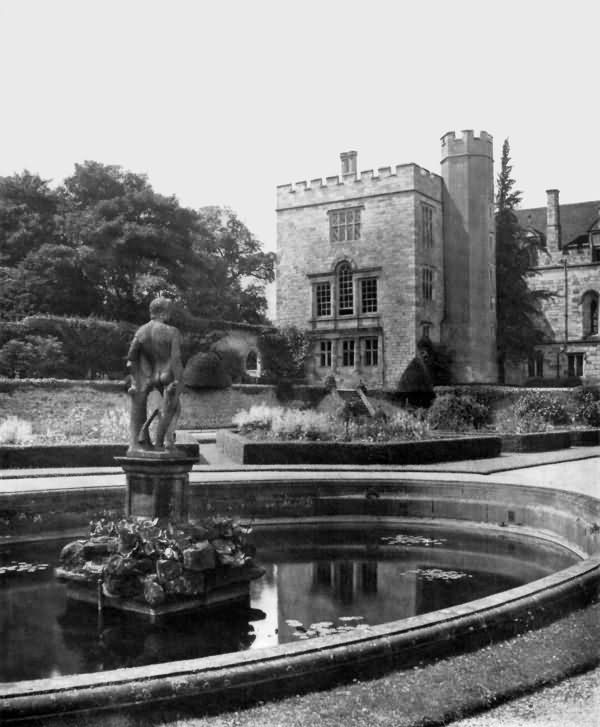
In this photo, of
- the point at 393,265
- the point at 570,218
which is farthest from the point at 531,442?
the point at 570,218

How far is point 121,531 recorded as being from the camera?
735cm

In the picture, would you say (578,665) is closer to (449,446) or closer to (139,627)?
(139,627)

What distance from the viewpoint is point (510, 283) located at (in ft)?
137

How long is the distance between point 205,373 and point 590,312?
84.3 feet

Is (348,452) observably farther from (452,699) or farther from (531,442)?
(452,699)

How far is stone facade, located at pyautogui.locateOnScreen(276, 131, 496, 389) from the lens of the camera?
3719cm

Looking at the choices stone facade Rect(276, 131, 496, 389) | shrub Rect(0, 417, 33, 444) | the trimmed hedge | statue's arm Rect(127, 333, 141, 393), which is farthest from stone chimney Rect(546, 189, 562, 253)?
statue's arm Rect(127, 333, 141, 393)

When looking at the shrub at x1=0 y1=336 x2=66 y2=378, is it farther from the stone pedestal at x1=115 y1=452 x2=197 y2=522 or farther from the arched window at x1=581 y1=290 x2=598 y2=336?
the arched window at x1=581 y1=290 x2=598 y2=336

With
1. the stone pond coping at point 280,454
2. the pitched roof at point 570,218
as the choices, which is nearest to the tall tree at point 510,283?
the pitched roof at point 570,218

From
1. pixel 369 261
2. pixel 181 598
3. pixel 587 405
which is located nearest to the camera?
pixel 181 598

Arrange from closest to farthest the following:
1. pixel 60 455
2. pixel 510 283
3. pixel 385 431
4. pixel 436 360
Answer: pixel 60 455, pixel 385 431, pixel 436 360, pixel 510 283

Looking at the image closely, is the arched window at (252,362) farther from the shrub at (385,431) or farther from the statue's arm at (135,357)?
the statue's arm at (135,357)

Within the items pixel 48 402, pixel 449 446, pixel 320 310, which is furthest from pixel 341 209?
pixel 449 446

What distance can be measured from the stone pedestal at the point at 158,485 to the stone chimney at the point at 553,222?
4226cm
